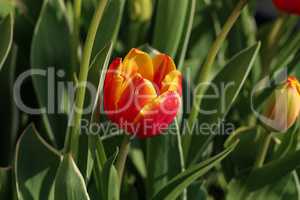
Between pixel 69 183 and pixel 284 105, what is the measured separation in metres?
0.28

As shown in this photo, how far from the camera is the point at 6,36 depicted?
0.82m

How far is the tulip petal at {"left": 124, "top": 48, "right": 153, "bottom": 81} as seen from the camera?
70 centimetres

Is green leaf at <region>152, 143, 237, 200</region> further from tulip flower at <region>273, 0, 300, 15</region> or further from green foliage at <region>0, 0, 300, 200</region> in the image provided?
tulip flower at <region>273, 0, 300, 15</region>

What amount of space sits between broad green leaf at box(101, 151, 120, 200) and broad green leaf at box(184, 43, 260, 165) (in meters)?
0.19

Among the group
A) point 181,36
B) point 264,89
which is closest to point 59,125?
point 181,36

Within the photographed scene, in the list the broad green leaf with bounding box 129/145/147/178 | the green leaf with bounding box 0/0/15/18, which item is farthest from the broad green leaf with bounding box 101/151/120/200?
the green leaf with bounding box 0/0/15/18

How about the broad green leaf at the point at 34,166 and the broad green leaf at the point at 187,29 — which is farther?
the broad green leaf at the point at 187,29

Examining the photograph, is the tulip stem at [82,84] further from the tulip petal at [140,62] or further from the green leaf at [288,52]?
the green leaf at [288,52]

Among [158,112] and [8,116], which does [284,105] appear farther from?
[8,116]

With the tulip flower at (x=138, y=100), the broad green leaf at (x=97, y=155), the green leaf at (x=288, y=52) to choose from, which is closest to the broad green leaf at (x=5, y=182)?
the broad green leaf at (x=97, y=155)

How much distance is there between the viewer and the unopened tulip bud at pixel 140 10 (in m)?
1.05

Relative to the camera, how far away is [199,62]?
3.63 ft

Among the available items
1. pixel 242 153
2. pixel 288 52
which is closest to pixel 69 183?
pixel 242 153

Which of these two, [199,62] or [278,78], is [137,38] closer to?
[199,62]
